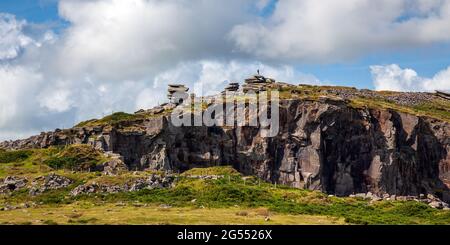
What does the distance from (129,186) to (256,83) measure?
8436 centimetres

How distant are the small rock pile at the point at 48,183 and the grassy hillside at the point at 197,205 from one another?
3.98 feet

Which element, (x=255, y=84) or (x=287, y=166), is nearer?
(x=287, y=166)

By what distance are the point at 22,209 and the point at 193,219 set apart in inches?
1070

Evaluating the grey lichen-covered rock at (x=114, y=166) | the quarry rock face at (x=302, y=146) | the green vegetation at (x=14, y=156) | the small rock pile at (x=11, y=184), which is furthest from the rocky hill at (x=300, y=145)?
the small rock pile at (x=11, y=184)

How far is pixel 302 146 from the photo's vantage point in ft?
480

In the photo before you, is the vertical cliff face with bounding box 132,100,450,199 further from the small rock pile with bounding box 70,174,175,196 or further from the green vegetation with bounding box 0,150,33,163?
the small rock pile with bounding box 70,174,175,196

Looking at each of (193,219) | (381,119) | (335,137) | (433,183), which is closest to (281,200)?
(193,219)

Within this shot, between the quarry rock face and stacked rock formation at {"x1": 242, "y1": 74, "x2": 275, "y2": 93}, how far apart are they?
23352 millimetres

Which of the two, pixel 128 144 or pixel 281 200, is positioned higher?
pixel 128 144

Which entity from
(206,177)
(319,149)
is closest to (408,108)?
(319,149)

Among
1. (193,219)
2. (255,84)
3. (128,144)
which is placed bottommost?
(193,219)
